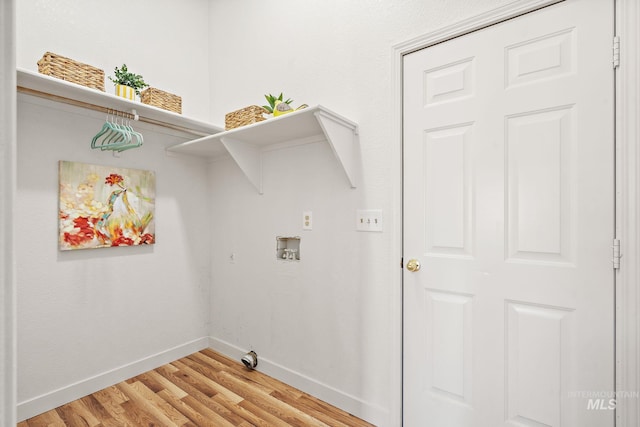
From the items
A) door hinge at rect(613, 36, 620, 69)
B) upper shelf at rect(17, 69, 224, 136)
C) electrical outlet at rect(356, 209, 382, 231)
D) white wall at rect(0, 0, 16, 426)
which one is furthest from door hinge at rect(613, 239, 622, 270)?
upper shelf at rect(17, 69, 224, 136)

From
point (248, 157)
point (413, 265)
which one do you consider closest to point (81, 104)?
point (248, 157)

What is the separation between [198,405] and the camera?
1.95 metres

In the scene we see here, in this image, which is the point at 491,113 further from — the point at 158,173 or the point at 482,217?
the point at 158,173

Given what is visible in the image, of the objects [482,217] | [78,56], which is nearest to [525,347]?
[482,217]

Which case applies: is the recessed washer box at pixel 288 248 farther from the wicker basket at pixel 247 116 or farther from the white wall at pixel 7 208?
the white wall at pixel 7 208

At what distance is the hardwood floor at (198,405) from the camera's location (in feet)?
5.93

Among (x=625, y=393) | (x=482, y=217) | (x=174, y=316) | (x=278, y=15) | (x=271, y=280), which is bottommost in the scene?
(x=174, y=316)

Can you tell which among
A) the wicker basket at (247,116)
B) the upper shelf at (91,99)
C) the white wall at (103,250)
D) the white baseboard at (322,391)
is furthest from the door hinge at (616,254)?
the white wall at (103,250)

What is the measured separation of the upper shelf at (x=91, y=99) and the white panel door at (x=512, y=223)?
5.14 feet

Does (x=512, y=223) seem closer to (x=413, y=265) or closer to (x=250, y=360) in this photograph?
(x=413, y=265)

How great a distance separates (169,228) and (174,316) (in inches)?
28.6

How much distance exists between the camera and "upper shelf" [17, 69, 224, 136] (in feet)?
5.25

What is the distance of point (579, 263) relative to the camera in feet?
4.08

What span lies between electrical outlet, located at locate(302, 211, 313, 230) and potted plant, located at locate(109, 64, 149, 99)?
1.33 meters
